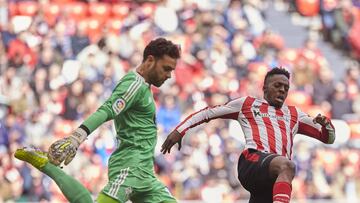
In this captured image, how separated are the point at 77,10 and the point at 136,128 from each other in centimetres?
1076

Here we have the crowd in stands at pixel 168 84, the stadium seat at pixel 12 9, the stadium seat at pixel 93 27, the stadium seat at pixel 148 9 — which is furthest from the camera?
the stadium seat at pixel 148 9

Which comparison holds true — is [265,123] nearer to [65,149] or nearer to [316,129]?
[316,129]

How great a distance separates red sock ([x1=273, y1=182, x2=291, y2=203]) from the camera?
6.12m

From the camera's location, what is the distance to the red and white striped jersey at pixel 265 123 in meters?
6.77

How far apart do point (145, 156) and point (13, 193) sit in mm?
8482

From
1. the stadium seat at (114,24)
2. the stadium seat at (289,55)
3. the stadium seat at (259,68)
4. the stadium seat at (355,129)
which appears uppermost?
the stadium seat at (114,24)

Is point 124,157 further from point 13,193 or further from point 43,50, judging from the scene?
point 43,50

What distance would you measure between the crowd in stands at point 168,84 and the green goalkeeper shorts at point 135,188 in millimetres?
8356

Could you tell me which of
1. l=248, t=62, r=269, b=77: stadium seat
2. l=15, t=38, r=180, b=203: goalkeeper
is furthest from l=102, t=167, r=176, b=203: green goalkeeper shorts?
l=248, t=62, r=269, b=77: stadium seat

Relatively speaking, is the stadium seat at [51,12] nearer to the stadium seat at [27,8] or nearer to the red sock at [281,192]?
the stadium seat at [27,8]

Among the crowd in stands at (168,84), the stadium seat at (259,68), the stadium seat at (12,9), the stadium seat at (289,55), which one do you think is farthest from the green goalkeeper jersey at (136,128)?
the stadium seat at (289,55)

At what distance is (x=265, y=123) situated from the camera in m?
6.87

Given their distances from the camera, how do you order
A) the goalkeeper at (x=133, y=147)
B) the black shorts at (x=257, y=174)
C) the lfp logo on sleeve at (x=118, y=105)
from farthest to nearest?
the black shorts at (x=257, y=174) < the goalkeeper at (x=133, y=147) < the lfp logo on sleeve at (x=118, y=105)

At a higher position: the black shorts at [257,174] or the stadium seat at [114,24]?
the stadium seat at [114,24]
